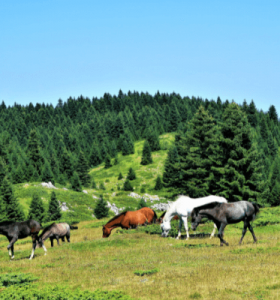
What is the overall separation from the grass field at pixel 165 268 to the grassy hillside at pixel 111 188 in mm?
52952

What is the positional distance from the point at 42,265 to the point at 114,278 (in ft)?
18.4

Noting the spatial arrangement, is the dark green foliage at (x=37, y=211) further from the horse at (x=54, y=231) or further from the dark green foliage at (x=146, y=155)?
the dark green foliage at (x=146, y=155)

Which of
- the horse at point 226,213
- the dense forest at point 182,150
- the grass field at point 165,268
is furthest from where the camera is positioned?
the dense forest at point 182,150

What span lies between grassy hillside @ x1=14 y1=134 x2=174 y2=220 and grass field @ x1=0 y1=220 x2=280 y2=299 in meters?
53.0

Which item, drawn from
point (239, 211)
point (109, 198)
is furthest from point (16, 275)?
point (109, 198)

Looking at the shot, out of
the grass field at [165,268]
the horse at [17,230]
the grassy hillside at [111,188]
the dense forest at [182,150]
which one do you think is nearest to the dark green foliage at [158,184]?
the grassy hillside at [111,188]

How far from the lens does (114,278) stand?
12.7 m

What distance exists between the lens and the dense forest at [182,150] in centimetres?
3712

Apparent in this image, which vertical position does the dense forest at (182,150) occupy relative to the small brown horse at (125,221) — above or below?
above

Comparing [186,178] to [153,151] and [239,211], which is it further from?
[153,151]

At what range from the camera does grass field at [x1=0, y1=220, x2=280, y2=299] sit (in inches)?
407

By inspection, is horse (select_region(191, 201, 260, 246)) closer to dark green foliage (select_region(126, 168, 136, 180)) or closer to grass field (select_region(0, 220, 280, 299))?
grass field (select_region(0, 220, 280, 299))

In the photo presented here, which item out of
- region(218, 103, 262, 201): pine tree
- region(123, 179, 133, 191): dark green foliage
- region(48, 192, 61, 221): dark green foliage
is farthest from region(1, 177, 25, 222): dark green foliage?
region(123, 179, 133, 191): dark green foliage

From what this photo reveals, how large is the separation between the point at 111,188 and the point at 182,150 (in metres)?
65.7
